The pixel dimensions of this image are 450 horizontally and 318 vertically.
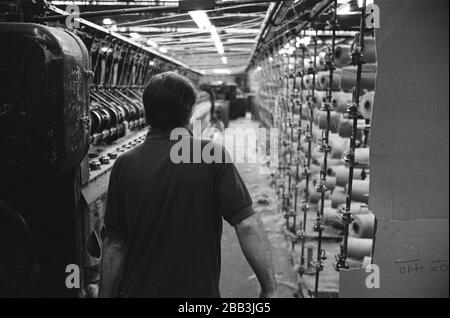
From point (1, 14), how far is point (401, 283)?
2582 mm

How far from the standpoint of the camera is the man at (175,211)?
5.76 ft

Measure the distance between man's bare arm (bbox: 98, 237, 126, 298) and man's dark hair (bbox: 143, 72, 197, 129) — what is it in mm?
596

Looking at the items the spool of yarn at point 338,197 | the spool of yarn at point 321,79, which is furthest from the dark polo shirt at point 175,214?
the spool of yarn at point 321,79

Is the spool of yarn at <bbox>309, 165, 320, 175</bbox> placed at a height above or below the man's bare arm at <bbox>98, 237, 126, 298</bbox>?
below

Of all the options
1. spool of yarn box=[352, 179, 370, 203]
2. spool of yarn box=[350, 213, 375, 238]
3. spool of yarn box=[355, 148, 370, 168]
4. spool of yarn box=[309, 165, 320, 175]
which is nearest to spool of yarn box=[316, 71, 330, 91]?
spool of yarn box=[309, 165, 320, 175]

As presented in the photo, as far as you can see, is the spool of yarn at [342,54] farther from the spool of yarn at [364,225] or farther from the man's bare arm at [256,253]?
the man's bare arm at [256,253]

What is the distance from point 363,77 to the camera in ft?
→ 12.3

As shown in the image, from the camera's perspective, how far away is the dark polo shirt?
1.75 meters

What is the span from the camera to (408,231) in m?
1.86

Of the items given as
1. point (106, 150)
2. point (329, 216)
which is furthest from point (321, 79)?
point (106, 150)

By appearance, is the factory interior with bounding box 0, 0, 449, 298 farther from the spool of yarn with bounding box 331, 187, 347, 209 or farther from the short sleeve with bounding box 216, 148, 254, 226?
the spool of yarn with bounding box 331, 187, 347, 209

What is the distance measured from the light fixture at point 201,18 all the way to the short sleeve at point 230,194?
2686mm

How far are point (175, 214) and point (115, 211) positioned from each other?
32 centimetres

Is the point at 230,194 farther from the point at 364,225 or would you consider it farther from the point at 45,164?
the point at 364,225
